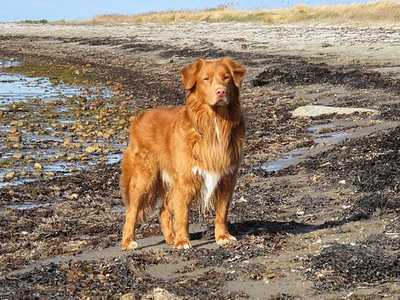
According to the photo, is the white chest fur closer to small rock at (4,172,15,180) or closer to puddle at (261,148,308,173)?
puddle at (261,148,308,173)

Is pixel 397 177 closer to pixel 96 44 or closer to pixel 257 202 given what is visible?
pixel 257 202

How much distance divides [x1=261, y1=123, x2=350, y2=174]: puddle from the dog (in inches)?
135

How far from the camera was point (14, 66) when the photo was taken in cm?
3766

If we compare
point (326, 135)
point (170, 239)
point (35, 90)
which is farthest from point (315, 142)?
point (35, 90)

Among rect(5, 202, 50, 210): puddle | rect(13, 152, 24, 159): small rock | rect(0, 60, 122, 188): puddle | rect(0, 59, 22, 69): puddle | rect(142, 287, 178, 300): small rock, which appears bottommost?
rect(0, 59, 22, 69): puddle

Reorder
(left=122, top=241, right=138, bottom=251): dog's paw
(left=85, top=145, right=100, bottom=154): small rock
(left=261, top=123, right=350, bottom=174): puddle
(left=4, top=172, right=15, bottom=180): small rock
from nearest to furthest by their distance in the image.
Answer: (left=122, top=241, right=138, bottom=251): dog's paw → (left=261, top=123, right=350, bottom=174): puddle → (left=4, top=172, right=15, bottom=180): small rock → (left=85, top=145, right=100, bottom=154): small rock

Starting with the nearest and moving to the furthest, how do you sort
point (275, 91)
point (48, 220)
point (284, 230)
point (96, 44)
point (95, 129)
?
point (284, 230)
point (48, 220)
point (95, 129)
point (275, 91)
point (96, 44)

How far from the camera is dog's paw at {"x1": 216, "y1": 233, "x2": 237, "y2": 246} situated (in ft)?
23.7

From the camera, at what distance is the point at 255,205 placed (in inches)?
353

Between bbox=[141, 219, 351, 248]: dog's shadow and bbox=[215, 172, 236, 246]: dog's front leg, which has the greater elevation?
bbox=[215, 172, 236, 246]: dog's front leg

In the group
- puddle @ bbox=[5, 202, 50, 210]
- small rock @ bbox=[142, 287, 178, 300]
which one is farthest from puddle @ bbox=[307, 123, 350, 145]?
small rock @ bbox=[142, 287, 178, 300]

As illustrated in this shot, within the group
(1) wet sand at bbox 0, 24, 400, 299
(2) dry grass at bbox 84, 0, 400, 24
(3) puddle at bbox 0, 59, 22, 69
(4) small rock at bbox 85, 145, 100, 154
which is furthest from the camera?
(2) dry grass at bbox 84, 0, 400, 24

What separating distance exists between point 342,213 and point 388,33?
76.0 feet

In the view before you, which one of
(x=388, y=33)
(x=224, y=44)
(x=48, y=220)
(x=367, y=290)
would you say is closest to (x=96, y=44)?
(x=224, y=44)
